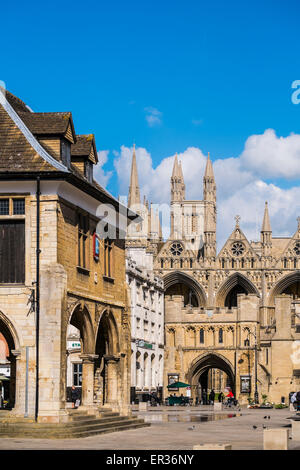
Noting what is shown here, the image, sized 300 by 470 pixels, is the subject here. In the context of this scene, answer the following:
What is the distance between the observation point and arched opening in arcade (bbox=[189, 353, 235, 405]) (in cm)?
9694

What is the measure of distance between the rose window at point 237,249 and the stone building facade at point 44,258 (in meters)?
95.1

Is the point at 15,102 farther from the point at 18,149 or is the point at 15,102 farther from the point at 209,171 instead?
the point at 209,171

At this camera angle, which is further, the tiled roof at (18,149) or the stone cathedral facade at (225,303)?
the stone cathedral facade at (225,303)

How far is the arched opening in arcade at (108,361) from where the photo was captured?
3563cm

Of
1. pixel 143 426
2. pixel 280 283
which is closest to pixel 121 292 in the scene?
pixel 143 426

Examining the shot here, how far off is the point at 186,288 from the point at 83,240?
324 feet

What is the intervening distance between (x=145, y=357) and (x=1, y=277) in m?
59.0

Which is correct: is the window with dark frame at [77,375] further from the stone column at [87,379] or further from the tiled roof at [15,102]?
the stone column at [87,379]

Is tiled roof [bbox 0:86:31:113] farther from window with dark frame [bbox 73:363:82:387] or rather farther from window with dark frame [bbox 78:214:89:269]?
window with dark frame [bbox 73:363:82:387]

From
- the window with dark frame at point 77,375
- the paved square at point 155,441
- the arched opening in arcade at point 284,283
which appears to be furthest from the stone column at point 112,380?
the arched opening in arcade at point 284,283

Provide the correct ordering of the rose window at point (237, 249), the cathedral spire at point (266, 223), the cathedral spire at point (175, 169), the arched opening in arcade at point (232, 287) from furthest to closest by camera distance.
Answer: the cathedral spire at point (175, 169)
the cathedral spire at point (266, 223)
the rose window at point (237, 249)
the arched opening in arcade at point (232, 287)
